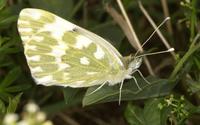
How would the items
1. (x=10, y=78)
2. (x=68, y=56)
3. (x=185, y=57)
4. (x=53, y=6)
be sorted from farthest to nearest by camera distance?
(x=53, y=6) → (x=10, y=78) → (x=68, y=56) → (x=185, y=57)

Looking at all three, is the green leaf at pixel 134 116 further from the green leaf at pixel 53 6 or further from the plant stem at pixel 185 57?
the green leaf at pixel 53 6

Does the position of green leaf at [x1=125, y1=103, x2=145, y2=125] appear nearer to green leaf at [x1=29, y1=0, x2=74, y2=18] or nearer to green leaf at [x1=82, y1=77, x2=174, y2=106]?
green leaf at [x1=82, y1=77, x2=174, y2=106]

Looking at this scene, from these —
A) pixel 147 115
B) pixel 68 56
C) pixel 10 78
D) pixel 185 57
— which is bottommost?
pixel 10 78

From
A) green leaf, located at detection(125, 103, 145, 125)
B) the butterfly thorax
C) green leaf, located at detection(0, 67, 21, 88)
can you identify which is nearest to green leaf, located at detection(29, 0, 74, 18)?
green leaf, located at detection(0, 67, 21, 88)

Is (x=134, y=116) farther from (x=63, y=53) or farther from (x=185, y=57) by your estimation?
(x=63, y=53)

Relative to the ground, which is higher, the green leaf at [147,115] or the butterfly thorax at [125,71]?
the butterfly thorax at [125,71]

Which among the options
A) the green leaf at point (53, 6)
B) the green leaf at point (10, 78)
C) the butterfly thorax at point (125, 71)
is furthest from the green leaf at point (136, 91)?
the green leaf at point (53, 6)

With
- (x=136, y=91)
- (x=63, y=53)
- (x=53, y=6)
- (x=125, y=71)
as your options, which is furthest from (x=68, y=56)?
(x=53, y=6)

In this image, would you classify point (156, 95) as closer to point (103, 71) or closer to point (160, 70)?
point (103, 71)

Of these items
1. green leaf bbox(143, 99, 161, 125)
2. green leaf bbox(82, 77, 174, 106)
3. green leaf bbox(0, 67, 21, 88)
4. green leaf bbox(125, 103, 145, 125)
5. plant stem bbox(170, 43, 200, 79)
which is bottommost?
green leaf bbox(0, 67, 21, 88)
